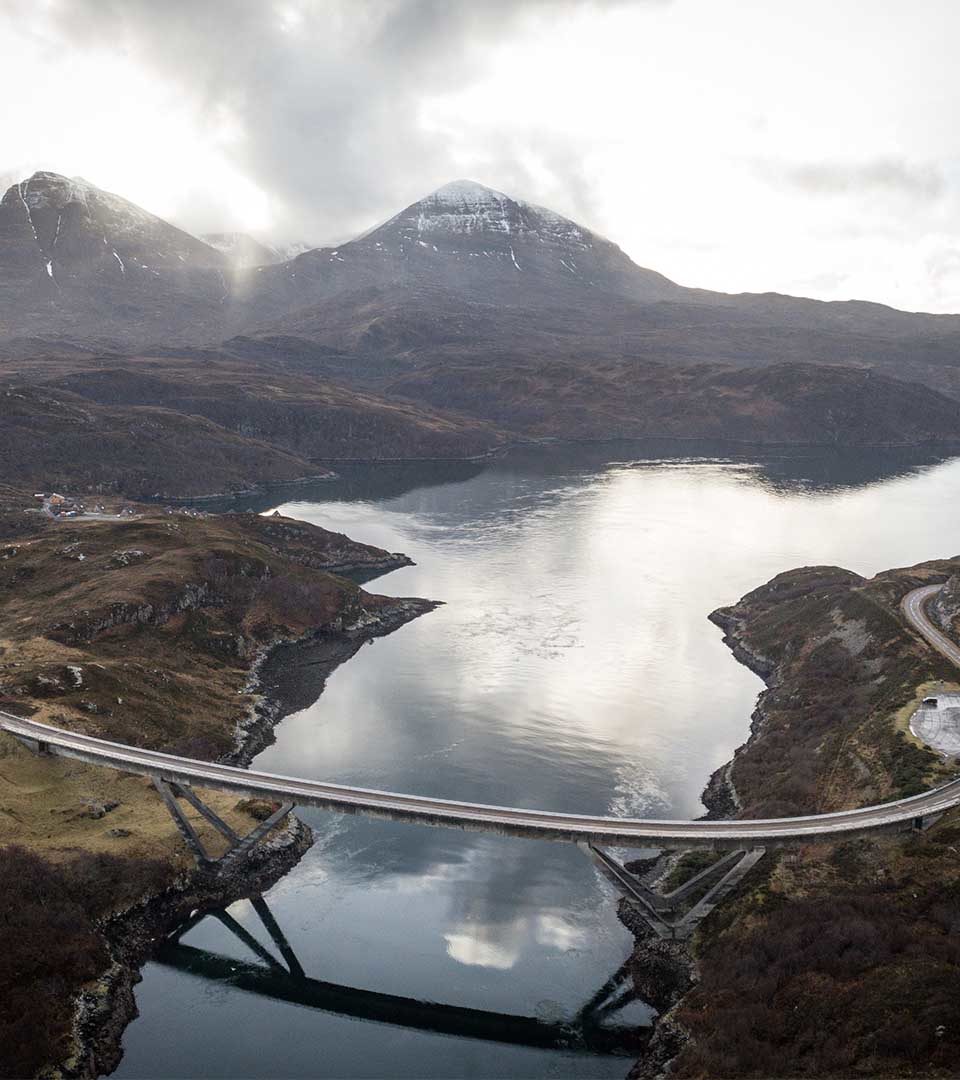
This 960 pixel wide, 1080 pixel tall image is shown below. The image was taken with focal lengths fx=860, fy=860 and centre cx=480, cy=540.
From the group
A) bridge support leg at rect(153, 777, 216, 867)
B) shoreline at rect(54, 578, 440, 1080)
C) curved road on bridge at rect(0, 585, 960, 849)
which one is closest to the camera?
shoreline at rect(54, 578, 440, 1080)

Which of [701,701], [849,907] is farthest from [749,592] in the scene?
[849,907]

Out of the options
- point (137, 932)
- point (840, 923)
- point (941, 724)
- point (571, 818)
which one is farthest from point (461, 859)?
point (941, 724)

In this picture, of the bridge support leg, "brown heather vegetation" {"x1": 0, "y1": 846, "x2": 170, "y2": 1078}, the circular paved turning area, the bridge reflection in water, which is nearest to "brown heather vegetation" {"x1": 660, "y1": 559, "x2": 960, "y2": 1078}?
the circular paved turning area

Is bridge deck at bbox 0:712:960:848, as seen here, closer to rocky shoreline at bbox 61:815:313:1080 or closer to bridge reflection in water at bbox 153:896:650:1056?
rocky shoreline at bbox 61:815:313:1080

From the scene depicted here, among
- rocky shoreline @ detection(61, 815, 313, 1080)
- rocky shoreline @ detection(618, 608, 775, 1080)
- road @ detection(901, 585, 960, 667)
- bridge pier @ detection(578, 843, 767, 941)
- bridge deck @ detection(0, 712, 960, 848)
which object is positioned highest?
road @ detection(901, 585, 960, 667)

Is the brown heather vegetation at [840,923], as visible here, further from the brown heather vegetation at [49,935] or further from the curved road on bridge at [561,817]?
the brown heather vegetation at [49,935]

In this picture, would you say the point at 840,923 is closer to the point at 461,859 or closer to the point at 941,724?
the point at 941,724
